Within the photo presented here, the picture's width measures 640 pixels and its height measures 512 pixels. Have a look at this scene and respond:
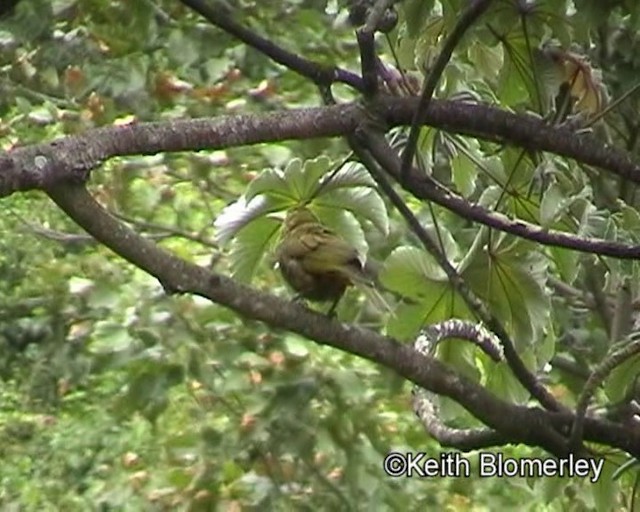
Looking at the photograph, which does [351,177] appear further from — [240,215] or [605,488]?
[605,488]

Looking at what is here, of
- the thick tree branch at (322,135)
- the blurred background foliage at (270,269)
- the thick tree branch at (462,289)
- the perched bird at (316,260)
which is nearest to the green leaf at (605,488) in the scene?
the blurred background foliage at (270,269)

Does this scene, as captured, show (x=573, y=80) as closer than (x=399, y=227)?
Yes

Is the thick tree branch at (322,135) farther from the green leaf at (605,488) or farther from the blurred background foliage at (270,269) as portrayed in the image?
the green leaf at (605,488)

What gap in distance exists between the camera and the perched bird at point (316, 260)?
161cm

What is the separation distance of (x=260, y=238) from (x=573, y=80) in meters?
0.41

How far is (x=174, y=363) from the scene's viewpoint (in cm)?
231

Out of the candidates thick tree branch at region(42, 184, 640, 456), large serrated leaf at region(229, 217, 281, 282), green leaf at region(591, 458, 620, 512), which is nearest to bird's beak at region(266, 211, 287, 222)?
large serrated leaf at region(229, 217, 281, 282)

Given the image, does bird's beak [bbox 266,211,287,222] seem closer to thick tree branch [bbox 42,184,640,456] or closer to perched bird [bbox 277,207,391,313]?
perched bird [bbox 277,207,391,313]

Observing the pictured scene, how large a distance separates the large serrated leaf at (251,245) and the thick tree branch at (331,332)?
0.30 m

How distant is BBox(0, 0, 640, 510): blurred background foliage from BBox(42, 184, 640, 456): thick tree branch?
176 mm

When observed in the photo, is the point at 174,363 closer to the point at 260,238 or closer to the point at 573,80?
the point at 260,238

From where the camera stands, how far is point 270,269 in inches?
98.7

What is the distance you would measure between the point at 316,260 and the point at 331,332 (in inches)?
14.8

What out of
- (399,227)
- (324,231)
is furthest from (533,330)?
(399,227)
